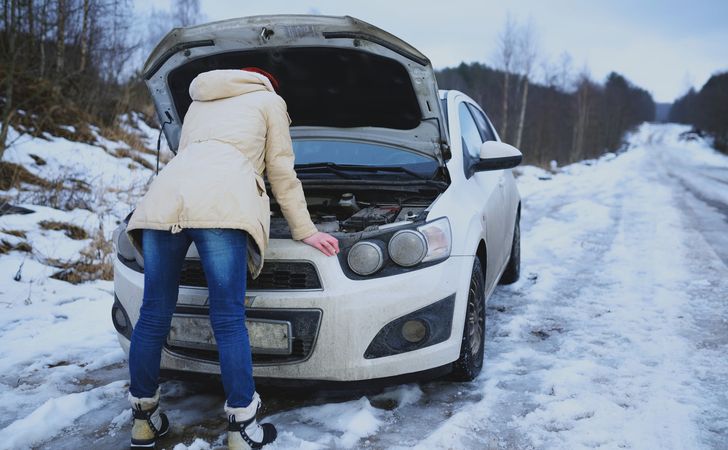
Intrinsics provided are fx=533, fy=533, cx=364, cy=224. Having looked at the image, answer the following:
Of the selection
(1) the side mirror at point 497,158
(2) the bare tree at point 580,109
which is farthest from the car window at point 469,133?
(2) the bare tree at point 580,109

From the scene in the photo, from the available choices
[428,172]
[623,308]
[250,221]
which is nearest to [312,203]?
[428,172]

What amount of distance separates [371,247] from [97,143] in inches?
390

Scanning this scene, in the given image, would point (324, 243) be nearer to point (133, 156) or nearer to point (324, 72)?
point (324, 72)

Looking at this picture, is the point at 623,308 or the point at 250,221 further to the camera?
the point at 623,308

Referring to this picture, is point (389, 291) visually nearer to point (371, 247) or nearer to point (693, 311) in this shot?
point (371, 247)

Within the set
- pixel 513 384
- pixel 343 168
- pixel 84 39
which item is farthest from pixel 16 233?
pixel 84 39

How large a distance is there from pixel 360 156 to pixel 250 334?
1.49m

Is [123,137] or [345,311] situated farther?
[123,137]

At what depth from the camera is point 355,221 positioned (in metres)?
2.82

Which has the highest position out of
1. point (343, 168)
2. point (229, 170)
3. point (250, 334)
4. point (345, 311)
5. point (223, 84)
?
point (223, 84)

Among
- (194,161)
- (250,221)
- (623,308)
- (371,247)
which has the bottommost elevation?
(623,308)

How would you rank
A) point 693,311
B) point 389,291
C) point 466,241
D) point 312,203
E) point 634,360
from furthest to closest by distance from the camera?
point 693,311, point 312,203, point 634,360, point 466,241, point 389,291

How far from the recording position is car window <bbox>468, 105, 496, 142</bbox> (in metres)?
4.40

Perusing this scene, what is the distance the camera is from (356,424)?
7.79ft
